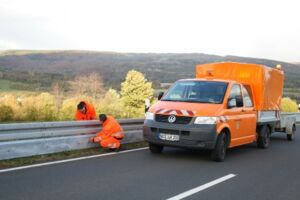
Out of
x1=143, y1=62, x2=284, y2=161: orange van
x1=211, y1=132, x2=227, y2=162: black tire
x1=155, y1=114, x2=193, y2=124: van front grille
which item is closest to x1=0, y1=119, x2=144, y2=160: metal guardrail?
x1=143, y1=62, x2=284, y2=161: orange van

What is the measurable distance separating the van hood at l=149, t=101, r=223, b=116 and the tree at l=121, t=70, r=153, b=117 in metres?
75.7

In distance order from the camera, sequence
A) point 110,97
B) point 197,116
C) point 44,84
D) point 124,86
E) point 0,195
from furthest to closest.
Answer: point 124,86 → point 44,84 → point 110,97 → point 197,116 → point 0,195

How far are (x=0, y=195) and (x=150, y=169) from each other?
3.37m

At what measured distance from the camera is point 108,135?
10.9 m

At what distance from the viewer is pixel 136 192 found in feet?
21.8

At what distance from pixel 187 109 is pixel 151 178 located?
253 centimetres

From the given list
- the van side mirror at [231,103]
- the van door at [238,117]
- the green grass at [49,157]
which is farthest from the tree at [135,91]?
the van side mirror at [231,103]

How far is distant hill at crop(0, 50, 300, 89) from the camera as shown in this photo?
108 m

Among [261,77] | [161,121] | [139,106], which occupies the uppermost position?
[261,77]

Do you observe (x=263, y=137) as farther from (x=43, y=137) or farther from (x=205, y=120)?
(x=43, y=137)

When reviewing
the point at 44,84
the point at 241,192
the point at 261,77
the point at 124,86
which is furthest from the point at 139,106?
the point at 241,192

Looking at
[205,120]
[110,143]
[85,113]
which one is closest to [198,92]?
[205,120]

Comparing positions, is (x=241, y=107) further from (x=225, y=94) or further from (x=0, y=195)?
(x=0, y=195)

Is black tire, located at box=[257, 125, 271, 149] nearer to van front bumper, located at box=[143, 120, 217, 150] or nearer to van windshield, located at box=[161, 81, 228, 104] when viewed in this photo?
van windshield, located at box=[161, 81, 228, 104]
